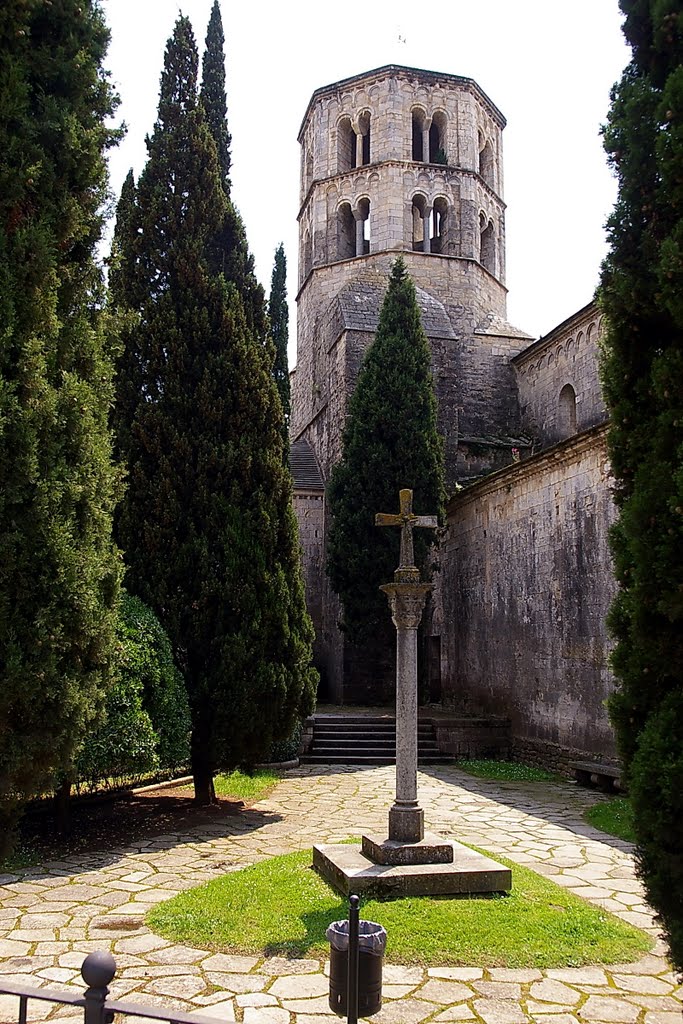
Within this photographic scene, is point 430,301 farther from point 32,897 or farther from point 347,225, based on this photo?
point 32,897

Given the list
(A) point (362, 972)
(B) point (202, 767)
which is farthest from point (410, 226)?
(A) point (362, 972)

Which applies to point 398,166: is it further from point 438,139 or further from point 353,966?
point 353,966

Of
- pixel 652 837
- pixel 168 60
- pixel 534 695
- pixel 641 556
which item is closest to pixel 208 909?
pixel 652 837

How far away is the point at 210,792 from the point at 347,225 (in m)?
18.3

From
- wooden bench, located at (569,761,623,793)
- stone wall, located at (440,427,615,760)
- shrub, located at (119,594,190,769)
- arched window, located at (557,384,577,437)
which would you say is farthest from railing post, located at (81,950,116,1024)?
arched window, located at (557,384,577,437)

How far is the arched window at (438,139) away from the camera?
74.8 ft

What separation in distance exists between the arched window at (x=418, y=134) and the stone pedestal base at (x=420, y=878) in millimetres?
21004

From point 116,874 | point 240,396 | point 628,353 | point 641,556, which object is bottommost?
point 116,874

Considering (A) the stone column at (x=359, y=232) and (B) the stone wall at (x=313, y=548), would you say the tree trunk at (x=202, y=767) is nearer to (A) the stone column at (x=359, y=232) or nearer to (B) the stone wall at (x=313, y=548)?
(B) the stone wall at (x=313, y=548)

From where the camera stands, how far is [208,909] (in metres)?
5.39

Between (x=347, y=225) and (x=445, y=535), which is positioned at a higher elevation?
(x=347, y=225)

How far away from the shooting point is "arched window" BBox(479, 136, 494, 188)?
23781 millimetres

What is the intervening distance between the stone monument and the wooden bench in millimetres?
4159

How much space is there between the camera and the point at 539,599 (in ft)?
41.1
